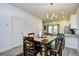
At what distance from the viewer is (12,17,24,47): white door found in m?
1.46

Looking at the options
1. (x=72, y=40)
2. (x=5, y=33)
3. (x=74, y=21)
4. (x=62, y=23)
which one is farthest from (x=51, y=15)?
(x=5, y=33)

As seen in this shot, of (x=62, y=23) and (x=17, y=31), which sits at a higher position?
(x=62, y=23)

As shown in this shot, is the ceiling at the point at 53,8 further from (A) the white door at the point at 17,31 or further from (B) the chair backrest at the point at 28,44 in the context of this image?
(B) the chair backrest at the point at 28,44

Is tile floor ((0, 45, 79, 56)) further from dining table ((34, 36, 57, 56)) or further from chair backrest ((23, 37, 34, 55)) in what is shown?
dining table ((34, 36, 57, 56))

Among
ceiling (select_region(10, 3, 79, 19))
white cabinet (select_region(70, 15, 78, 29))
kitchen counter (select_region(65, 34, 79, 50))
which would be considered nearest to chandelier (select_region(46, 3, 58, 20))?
ceiling (select_region(10, 3, 79, 19))

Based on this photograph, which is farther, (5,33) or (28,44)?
(28,44)

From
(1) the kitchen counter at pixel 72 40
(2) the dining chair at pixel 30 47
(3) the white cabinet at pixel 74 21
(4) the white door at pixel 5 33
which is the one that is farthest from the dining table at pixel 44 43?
(4) the white door at pixel 5 33

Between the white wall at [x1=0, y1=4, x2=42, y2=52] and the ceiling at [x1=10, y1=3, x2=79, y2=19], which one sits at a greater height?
the ceiling at [x1=10, y1=3, x2=79, y2=19]

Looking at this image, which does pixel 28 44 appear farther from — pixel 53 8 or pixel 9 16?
pixel 53 8

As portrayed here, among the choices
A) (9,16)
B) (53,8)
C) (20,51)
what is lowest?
(20,51)

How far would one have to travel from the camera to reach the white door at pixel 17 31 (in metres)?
1.46

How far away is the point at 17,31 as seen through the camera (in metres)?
1.49


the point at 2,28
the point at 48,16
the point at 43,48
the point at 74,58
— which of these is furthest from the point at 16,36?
the point at 74,58

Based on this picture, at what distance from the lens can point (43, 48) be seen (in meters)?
1.51
